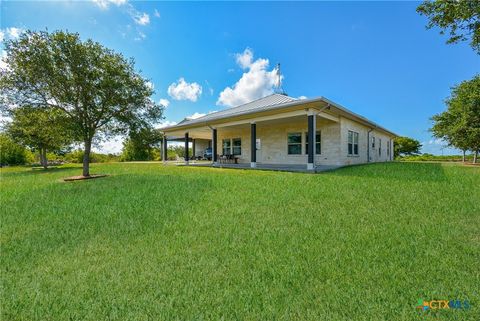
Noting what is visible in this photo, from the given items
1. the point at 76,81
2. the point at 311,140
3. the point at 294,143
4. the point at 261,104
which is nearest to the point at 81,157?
the point at 76,81

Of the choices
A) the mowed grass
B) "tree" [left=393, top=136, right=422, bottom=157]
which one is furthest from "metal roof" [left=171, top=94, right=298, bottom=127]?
"tree" [left=393, top=136, right=422, bottom=157]

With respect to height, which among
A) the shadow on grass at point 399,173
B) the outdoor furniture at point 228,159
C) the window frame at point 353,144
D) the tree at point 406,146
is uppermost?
the tree at point 406,146

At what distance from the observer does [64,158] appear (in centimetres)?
3095

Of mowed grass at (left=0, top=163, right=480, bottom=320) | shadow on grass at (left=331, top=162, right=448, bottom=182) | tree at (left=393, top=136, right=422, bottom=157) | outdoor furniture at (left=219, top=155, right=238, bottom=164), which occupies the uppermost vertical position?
tree at (left=393, top=136, right=422, bottom=157)

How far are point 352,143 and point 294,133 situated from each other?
354cm

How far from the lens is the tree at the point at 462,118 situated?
1451 cm

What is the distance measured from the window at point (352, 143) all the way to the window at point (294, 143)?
112 inches

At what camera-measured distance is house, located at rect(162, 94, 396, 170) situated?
10.3m

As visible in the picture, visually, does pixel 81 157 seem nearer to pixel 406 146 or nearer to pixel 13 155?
pixel 13 155

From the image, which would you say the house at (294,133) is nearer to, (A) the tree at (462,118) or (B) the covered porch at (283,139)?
(B) the covered porch at (283,139)

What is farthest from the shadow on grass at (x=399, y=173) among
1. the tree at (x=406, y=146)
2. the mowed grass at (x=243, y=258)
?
the tree at (x=406, y=146)

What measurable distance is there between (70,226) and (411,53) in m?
16.9

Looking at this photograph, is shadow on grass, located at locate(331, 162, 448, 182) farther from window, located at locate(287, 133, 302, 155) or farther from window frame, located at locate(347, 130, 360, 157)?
window, located at locate(287, 133, 302, 155)

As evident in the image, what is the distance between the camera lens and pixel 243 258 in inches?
103
